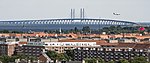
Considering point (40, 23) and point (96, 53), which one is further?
point (40, 23)

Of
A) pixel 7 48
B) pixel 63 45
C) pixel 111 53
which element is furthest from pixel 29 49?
pixel 111 53

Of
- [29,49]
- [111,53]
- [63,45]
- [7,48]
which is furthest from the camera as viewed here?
[63,45]

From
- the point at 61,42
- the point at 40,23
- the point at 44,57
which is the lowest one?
the point at 40,23

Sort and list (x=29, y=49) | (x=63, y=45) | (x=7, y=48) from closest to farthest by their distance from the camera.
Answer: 1. (x=29, y=49)
2. (x=7, y=48)
3. (x=63, y=45)

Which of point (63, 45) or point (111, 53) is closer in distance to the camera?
point (111, 53)

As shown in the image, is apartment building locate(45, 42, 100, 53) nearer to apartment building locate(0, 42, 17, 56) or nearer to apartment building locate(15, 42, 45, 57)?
apartment building locate(15, 42, 45, 57)

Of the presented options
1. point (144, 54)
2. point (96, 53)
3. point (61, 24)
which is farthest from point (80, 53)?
point (61, 24)

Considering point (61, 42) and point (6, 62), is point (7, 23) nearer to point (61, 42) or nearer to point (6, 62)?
point (61, 42)

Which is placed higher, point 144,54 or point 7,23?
point 144,54

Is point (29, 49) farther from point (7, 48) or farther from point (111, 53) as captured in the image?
point (111, 53)

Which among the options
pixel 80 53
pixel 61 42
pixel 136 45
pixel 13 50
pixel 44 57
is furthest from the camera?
pixel 61 42

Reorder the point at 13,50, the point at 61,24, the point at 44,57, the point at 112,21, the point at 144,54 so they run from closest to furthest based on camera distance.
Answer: the point at 44,57 → the point at 144,54 → the point at 13,50 → the point at 112,21 → the point at 61,24
